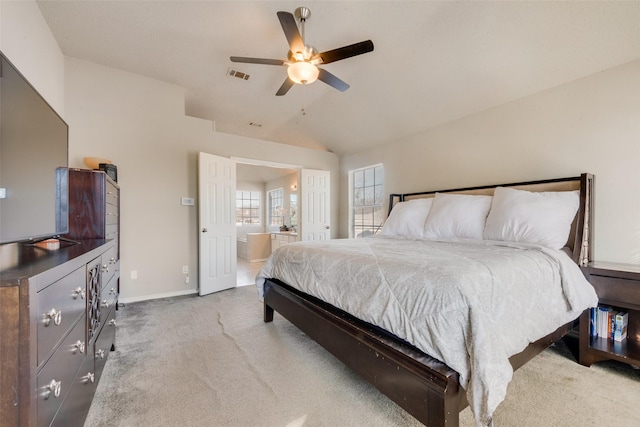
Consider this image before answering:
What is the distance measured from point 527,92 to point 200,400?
405cm

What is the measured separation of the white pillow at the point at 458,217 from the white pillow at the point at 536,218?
182 millimetres

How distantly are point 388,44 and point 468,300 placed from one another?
9.26 feet

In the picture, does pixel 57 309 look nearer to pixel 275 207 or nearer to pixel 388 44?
pixel 388 44

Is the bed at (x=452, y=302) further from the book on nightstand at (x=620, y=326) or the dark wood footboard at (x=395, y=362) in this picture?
the book on nightstand at (x=620, y=326)

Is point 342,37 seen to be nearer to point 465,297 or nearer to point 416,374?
point 465,297

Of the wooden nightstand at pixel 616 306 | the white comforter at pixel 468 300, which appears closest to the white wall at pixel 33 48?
the white comforter at pixel 468 300

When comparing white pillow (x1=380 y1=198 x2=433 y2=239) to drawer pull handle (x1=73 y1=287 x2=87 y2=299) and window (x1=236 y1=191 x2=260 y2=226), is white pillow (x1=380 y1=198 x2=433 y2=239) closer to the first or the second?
drawer pull handle (x1=73 y1=287 x2=87 y2=299)

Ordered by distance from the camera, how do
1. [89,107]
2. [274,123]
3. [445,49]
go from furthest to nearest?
[274,123] → [89,107] → [445,49]

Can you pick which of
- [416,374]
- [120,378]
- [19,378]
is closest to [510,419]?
[416,374]

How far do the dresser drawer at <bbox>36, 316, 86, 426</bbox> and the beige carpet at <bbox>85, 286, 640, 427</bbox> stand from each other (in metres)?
0.59

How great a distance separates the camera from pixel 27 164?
3.86 ft

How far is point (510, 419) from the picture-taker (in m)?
1.38

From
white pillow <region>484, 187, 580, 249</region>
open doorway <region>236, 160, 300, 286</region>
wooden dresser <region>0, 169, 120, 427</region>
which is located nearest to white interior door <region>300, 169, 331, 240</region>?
open doorway <region>236, 160, 300, 286</region>

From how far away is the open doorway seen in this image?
21.4 feet
